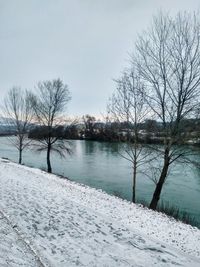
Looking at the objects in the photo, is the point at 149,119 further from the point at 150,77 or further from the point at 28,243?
the point at 28,243

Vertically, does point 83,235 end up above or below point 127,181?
above

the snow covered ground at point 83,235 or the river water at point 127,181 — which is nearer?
the snow covered ground at point 83,235

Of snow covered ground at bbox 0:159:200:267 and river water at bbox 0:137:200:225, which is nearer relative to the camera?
snow covered ground at bbox 0:159:200:267

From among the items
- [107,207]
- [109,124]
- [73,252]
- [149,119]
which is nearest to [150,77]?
[149,119]

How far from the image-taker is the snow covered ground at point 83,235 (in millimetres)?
7012

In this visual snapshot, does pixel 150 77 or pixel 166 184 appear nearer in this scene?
pixel 150 77

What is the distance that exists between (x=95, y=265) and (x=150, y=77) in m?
11.5

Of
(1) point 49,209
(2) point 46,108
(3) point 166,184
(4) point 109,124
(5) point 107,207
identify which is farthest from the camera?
(2) point 46,108

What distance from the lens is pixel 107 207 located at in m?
12.5

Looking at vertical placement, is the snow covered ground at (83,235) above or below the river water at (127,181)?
above

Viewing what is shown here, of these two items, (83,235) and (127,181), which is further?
(127,181)

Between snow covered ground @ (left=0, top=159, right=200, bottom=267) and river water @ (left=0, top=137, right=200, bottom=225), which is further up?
snow covered ground @ (left=0, top=159, right=200, bottom=267)

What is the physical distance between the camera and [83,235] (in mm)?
8625

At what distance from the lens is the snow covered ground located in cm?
701
